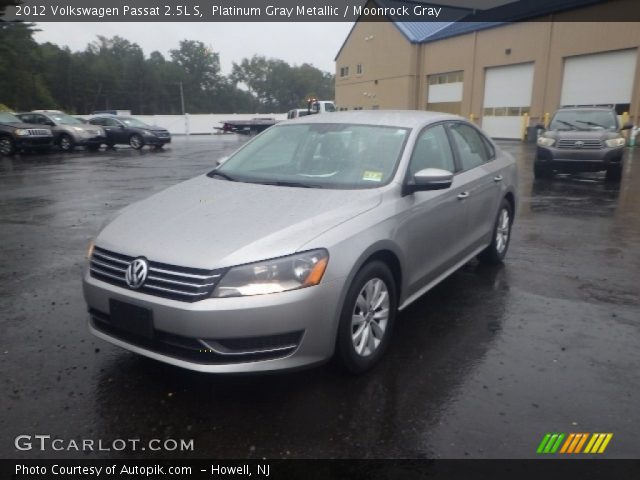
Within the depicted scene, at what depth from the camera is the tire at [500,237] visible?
564 centimetres

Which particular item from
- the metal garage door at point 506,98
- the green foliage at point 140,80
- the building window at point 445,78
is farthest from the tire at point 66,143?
the green foliage at point 140,80

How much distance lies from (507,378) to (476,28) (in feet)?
115

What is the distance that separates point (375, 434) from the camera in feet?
9.22

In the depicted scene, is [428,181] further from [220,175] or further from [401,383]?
[220,175]

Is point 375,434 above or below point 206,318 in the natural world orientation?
below

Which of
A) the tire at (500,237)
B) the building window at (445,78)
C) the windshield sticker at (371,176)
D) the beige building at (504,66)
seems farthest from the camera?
the building window at (445,78)

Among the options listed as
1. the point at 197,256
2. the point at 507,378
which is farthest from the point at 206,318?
the point at 507,378

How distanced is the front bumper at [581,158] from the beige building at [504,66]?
14.7 m

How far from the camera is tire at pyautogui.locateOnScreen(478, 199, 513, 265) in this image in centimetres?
564

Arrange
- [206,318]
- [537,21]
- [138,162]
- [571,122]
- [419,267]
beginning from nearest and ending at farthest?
1. [206,318]
2. [419,267]
3. [571,122]
4. [138,162]
5. [537,21]

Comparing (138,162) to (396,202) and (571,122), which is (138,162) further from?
(396,202)

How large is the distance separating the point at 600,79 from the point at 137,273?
93.2ft

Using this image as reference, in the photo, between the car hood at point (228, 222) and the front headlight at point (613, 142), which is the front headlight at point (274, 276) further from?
the front headlight at point (613, 142)

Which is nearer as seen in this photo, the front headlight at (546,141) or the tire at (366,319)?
the tire at (366,319)
